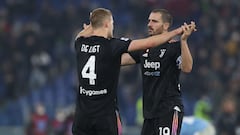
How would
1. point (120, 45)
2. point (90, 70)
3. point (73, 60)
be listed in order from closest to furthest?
point (120, 45) → point (90, 70) → point (73, 60)

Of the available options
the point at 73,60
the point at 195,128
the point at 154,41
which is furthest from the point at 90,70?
the point at 73,60

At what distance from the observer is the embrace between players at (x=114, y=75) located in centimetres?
837

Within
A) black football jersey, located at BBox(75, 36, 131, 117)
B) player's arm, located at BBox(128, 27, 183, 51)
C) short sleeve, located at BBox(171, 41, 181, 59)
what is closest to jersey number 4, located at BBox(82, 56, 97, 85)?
black football jersey, located at BBox(75, 36, 131, 117)

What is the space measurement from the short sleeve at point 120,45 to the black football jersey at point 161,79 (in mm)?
811

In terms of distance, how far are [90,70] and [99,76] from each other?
11 cm

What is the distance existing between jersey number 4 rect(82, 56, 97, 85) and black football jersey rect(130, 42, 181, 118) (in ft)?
2.78

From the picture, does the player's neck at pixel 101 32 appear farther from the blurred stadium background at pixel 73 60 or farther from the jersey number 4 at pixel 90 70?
the blurred stadium background at pixel 73 60

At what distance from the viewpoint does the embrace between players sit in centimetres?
837

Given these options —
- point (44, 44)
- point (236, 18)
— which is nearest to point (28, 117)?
point (44, 44)

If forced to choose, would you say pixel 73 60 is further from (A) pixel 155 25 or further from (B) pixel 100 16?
(B) pixel 100 16

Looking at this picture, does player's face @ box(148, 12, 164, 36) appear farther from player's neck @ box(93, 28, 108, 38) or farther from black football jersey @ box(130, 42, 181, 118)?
player's neck @ box(93, 28, 108, 38)

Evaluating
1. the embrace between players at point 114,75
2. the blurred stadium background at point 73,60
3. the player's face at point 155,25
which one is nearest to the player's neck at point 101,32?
the embrace between players at point 114,75

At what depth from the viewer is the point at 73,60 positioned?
19828 mm

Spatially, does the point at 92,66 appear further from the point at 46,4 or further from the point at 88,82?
the point at 46,4
